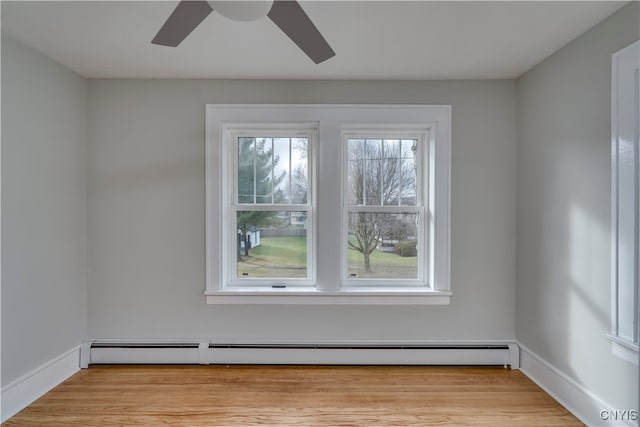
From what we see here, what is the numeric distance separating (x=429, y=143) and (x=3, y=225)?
3042 mm

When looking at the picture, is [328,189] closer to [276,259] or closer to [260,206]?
[260,206]

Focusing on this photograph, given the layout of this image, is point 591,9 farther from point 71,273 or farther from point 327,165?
point 71,273

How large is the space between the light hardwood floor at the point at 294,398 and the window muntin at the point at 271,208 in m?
0.79

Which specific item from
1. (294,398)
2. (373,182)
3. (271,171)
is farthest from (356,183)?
(294,398)

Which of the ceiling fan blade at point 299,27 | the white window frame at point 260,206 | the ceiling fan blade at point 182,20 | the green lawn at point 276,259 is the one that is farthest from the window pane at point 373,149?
the ceiling fan blade at point 182,20

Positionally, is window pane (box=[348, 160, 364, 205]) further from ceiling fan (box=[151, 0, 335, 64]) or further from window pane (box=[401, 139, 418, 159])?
ceiling fan (box=[151, 0, 335, 64])

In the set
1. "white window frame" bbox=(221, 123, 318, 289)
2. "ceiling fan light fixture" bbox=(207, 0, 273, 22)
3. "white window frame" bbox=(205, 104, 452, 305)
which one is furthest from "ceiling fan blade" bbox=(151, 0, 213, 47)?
"white window frame" bbox=(221, 123, 318, 289)

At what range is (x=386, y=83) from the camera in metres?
2.73

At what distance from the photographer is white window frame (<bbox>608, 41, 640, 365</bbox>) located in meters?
1.73

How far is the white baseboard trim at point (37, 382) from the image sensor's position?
206cm

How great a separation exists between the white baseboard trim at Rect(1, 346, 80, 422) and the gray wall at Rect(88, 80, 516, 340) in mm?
276

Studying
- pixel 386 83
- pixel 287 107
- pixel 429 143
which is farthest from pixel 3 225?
pixel 429 143

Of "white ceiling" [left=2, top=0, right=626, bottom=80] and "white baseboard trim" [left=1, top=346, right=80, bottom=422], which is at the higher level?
"white ceiling" [left=2, top=0, right=626, bottom=80]

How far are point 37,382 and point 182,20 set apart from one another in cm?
251
